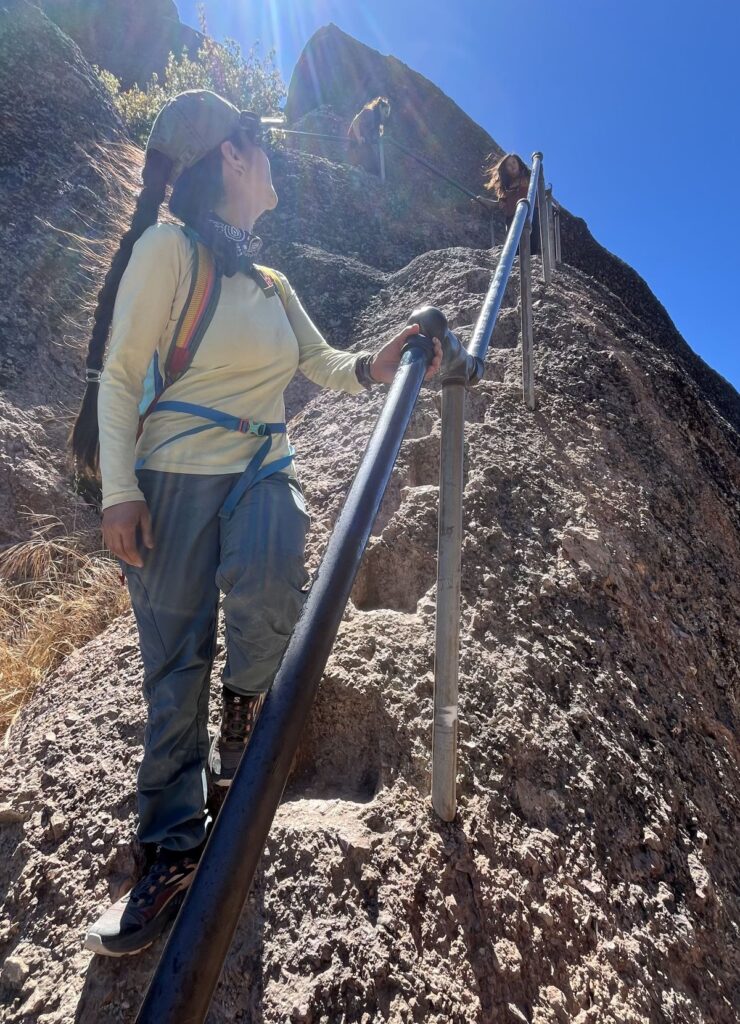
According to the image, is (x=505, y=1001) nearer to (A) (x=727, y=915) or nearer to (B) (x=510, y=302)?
(A) (x=727, y=915)

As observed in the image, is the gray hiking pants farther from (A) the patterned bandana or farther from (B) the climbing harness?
(A) the patterned bandana

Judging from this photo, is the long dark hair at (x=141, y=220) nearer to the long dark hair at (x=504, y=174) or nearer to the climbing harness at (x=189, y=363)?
the climbing harness at (x=189, y=363)

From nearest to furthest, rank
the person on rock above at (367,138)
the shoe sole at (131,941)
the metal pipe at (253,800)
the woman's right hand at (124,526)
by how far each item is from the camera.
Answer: the metal pipe at (253,800) < the shoe sole at (131,941) < the woman's right hand at (124,526) < the person on rock above at (367,138)

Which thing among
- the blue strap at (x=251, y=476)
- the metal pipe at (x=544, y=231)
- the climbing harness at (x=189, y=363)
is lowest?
the blue strap at (x=251, y=476)

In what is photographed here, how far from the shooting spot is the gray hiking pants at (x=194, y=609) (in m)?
1.50

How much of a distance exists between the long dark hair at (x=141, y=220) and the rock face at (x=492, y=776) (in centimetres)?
93

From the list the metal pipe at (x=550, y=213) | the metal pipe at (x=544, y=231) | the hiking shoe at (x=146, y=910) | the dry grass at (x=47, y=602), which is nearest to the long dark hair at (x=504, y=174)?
the metal pipe at (x=550, y=213)

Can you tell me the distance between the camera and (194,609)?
5.16 ft

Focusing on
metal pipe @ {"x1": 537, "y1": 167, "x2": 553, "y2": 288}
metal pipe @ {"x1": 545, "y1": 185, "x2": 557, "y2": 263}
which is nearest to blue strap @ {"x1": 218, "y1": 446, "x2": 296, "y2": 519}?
metal pipe @ {"x1": 537, "y1": 167, "x2": 553, "y2": 288}

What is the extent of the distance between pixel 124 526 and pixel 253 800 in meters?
1.00

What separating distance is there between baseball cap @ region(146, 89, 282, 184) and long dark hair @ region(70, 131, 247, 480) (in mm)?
18

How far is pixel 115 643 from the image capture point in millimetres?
2576

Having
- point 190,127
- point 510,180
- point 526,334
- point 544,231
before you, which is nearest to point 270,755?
point 190,127

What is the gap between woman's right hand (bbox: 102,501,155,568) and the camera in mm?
1479
